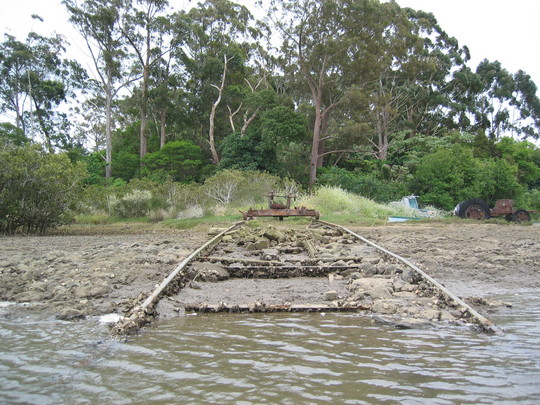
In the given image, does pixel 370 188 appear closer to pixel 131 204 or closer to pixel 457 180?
pixel 457 180

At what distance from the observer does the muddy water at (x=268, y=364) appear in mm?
2402

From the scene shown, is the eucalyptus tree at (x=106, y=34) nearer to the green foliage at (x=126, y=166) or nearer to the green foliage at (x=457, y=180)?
the green foliage at (x=126, y=166)

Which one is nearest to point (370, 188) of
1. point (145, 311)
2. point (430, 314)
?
point (430, 314)

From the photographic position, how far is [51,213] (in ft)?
49.2

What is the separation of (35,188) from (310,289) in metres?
12.0

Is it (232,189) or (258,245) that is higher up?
(232,189)

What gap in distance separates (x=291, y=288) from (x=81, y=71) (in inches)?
1755

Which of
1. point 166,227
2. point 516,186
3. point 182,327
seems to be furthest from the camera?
point 516,186

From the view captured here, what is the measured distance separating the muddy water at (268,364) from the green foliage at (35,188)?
11.4 meters

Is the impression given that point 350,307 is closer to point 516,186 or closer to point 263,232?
point 263,232

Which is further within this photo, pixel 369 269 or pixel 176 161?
pixel 176 161

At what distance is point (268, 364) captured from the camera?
2889mm

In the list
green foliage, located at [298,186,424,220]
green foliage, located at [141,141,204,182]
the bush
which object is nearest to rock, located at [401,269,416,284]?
green foliage, located at [298,186,424,220]

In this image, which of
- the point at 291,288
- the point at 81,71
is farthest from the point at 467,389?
the point at 81,71
